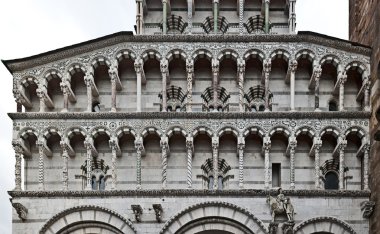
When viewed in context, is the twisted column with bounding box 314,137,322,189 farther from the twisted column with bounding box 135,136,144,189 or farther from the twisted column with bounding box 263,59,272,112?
the twisted column with bounding box 135,136,144,189

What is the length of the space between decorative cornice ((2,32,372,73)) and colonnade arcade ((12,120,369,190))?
1.57 meters

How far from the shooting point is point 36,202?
1670 centimetres

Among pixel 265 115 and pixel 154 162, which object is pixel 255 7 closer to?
pixel 265 115

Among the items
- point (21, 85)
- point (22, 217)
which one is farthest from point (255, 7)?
point (22, 217)

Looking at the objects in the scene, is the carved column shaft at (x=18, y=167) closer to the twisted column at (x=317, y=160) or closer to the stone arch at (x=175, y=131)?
the stone arch at (x=175, y=131)

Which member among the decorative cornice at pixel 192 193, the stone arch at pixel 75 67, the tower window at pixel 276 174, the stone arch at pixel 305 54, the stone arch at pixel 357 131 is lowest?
the decorative cornice at pixel 192 193

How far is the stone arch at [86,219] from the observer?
16.5 metres

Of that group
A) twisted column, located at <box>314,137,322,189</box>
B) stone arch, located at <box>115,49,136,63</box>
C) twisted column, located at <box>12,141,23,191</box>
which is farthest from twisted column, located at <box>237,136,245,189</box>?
twisted column, located at <box>12,141,23,191</box>

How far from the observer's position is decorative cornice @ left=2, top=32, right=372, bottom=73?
1738 cm

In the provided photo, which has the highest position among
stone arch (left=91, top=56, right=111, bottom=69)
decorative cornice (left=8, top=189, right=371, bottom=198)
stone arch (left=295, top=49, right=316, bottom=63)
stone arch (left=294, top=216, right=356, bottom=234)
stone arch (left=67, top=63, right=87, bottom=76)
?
stone arch (left=295, top=49, right=316, bottom=63)

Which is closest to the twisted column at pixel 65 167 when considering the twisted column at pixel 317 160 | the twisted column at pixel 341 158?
the twisted column at pixel 317 160

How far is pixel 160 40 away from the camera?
17.6m

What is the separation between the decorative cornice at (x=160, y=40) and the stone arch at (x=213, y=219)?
3783 millimetres

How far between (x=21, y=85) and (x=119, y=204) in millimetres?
3482
